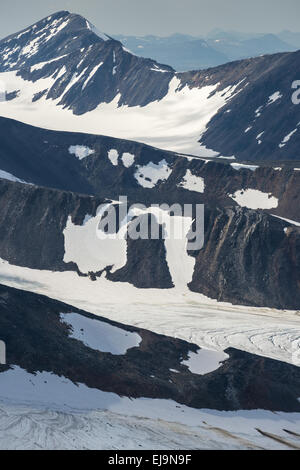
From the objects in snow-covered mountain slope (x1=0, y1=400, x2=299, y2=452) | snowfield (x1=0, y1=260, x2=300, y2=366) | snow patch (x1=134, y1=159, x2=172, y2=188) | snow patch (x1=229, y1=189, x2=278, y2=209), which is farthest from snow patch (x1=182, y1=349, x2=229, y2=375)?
snow patch (x1=134, y1=159, x2=172, y2=188)

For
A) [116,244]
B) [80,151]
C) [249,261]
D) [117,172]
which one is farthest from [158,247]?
[80,151]

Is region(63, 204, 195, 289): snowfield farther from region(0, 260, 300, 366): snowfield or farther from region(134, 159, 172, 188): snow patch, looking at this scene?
region(134, 159, 172, 188): snow patch

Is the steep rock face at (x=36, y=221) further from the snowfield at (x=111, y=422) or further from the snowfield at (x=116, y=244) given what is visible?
the snowfield at (x=111, y=422)

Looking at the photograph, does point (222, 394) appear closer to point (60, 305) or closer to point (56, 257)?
point (60, 305)
